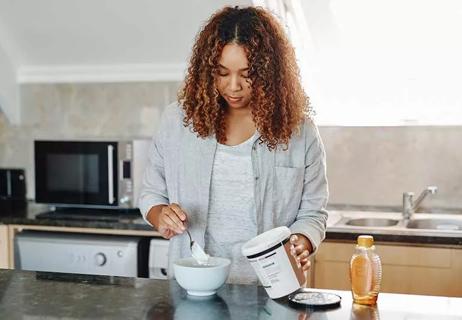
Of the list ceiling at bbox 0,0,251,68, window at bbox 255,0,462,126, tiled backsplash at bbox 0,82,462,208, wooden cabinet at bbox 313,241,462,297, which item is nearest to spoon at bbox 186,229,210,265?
wooden cabinet at bbox 313,241,462,297

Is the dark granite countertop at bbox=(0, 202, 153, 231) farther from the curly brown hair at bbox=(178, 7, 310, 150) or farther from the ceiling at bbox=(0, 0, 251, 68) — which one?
the curly brown hair at bbox=(178, 7, 310, 150)

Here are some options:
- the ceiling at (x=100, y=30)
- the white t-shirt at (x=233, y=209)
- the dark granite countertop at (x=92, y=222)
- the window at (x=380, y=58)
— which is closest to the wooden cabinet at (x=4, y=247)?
the dark granite countertop at (x=92, y=222)

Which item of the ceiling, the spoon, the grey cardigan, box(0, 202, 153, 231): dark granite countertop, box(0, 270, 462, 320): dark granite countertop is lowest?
box(0, 202, 153, 231): dark granite countertop

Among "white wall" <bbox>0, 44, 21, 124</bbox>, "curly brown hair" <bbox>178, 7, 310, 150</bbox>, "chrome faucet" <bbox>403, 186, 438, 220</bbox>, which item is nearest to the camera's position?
"curly brown hair" <bbox>178, 7, 310, 150</bbox>

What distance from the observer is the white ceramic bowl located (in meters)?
1.41

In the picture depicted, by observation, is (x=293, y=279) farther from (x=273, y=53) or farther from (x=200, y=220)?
(x=273, y=53)

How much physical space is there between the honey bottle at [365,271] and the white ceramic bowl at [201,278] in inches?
11.4

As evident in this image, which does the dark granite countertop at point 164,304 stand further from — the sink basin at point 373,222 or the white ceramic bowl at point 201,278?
the sink basin at point 373,222

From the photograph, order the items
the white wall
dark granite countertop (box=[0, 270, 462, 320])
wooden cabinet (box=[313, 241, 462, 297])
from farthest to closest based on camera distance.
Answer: the white wall < wooden cabinet (box=[313, 241, 462, 297]) < dark granite countertop (box=[0, 270, 462, 320])

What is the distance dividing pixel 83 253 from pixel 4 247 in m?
0.41

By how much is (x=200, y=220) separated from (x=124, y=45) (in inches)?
67.5

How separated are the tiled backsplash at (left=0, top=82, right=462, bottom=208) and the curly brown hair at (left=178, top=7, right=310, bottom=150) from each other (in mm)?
1514

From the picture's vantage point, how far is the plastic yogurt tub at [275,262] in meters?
1.35

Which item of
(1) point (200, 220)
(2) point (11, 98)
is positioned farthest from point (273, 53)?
(2) point (11, 98)
